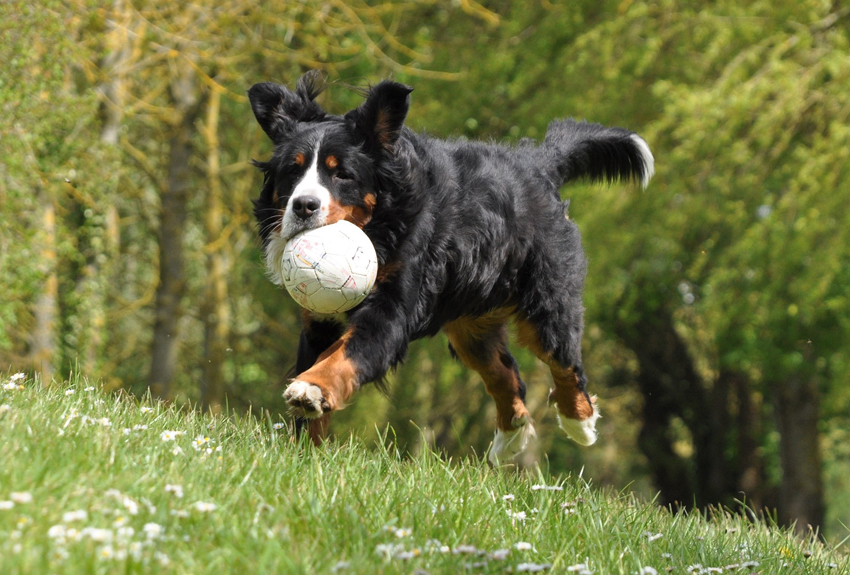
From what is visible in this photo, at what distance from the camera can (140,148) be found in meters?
15.9

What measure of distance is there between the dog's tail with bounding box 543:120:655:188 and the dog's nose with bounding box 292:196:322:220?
89.5 inches

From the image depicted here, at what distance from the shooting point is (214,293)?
14.8 meters

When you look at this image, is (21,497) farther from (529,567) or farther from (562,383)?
(562,383)

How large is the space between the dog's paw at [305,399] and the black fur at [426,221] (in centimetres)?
33

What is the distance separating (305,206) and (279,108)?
2.94 ft

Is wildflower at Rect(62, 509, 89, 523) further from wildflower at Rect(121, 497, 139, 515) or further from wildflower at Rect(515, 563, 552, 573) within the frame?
wildflower at Rect(515, 563, 552, 573)

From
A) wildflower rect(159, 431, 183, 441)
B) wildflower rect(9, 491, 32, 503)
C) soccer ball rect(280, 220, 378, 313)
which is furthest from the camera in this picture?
soccer ball rect(280, 220, 378, 313)

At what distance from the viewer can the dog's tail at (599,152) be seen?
6363 mm

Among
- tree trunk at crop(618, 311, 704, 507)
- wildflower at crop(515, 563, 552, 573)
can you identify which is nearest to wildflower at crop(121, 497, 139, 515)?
wildflower at crop(515, 563, 552, 573)

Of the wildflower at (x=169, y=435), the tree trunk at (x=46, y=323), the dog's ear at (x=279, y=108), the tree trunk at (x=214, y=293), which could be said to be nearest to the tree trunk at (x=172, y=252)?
the tree trunk at (x=214, y=293)

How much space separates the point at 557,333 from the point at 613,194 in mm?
6179

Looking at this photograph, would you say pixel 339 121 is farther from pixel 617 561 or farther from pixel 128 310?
pixel 128 310

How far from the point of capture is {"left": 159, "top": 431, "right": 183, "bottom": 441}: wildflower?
370 cm

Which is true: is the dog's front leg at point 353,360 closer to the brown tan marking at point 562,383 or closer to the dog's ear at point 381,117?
the dog's ear at point 381,117
